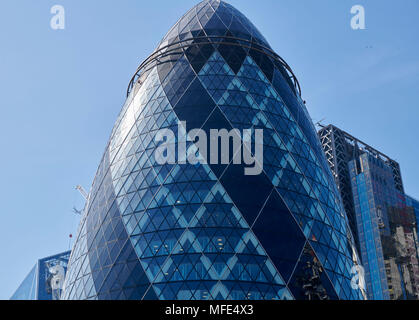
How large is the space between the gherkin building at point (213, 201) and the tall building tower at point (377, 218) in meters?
64.6

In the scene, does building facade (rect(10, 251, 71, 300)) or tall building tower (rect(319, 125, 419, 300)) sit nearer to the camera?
tall building tower (rect(319, 125, 419, 300))

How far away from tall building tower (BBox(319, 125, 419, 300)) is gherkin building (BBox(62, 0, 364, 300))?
64.6m

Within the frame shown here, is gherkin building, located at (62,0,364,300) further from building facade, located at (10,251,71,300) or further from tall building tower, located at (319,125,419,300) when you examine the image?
building facade, located at (10,251,71,300)

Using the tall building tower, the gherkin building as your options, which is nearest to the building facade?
the tall building tower

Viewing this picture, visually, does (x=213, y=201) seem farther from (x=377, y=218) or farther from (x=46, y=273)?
(x=46, y=273)

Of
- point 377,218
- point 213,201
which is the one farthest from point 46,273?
point 213,201

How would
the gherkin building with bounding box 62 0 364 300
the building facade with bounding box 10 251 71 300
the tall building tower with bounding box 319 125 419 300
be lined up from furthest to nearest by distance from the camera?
the building facade with bounding box 10 251 71 300, the tall building tower with bounding box 319 125 419 300, the gherkin building with bounding box 62 0 364 300

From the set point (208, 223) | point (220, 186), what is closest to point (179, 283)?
point (208, 223)

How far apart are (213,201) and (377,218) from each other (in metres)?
78.3

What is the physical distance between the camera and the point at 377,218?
336ft

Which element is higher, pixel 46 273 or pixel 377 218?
pixel 377 218

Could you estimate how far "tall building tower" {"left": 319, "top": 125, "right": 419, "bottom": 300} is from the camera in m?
97.2

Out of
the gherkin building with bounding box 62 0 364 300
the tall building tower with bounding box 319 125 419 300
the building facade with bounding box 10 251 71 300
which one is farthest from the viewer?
the building facade with bounding box 10 251 71 300
